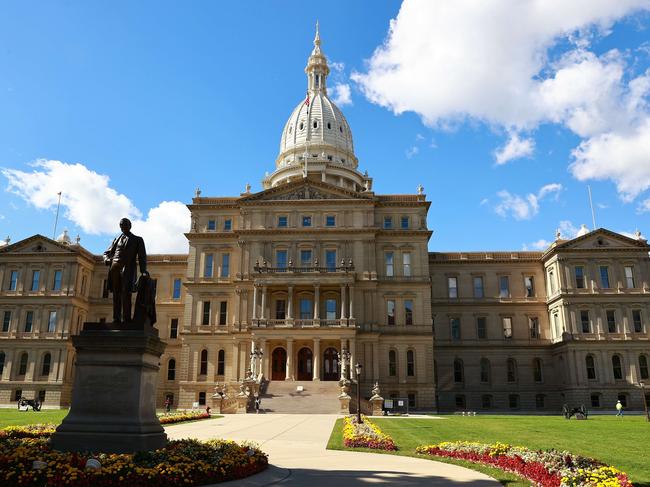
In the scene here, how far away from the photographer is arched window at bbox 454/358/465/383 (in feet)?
226

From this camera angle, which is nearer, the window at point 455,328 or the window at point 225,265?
the window at point 225,265

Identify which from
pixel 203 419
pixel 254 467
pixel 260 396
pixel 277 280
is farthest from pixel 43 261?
pixel 254 467

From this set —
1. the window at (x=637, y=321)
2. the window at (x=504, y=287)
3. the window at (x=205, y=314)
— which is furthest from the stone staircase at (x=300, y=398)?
the window at (x=637, y=321)

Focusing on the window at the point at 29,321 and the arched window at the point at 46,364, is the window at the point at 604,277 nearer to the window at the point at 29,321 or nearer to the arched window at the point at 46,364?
the arched window at the point at 46,364

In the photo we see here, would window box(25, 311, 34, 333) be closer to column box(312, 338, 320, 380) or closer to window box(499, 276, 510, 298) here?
column box(312, 338, 320, 380)

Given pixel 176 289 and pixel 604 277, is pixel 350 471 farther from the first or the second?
pixel 176 289

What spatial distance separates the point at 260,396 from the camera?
5097 cm

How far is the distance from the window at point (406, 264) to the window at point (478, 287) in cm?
1303

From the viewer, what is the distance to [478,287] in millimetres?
71938

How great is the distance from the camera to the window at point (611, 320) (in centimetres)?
6444

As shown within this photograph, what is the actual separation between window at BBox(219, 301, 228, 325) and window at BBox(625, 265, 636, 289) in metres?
45.2

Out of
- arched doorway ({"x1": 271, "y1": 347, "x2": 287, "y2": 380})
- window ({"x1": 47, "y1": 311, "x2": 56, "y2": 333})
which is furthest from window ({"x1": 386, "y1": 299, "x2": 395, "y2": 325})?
window ({"x1": 47, "y1": 311, "x2": 56, "y2": 333})

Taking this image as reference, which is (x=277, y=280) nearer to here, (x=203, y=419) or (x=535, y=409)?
(x=203, y=419)

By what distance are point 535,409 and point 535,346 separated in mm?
7286
